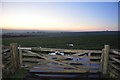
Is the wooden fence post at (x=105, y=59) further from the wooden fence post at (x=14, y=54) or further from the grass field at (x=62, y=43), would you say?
the grass field at (x=62, y=43)

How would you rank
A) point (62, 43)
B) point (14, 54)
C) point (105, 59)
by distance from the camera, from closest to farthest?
point (105, 59)
point (14, 54)
point (62, 43)

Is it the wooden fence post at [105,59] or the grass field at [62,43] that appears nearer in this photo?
the wooden fence post at [105,59]

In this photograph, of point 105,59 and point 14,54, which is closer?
point 105,59

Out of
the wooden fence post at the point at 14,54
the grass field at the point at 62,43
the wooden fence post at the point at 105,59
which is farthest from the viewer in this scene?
the grass field at the point at 62,43

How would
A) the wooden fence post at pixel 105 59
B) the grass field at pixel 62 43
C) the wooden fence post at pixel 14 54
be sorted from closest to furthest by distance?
the wooden fence post at pixel 105 59
the wooden fence post at pixel 14 54
the grass field at pixel 62 43

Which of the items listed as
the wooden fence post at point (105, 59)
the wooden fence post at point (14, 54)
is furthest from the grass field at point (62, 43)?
the wooden fence post at point (105, 59)

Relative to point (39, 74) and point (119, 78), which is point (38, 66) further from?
point (119, 78)

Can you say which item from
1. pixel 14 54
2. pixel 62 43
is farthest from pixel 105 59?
pixel 62 43

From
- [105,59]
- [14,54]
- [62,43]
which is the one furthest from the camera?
[62,43]

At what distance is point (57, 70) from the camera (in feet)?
33.7

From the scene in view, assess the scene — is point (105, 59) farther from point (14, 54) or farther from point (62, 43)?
point (62, 43)

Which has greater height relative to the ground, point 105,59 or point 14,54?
point 14,54

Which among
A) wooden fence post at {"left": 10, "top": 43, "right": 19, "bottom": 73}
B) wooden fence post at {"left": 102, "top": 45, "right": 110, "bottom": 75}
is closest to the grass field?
wooden fence post at {"left": 10, "top": 43, "right": 19, "bottom": 73}

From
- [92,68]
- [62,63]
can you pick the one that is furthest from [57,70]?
[92,68]
